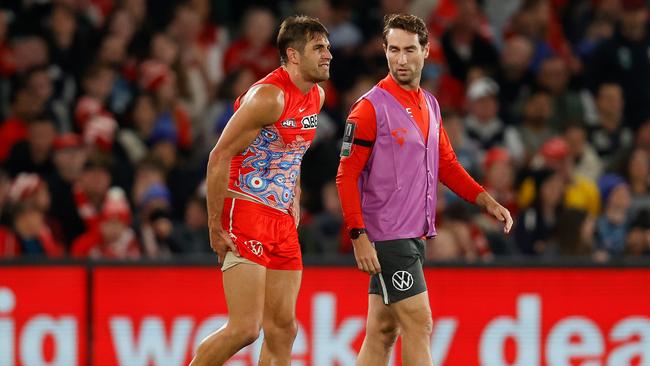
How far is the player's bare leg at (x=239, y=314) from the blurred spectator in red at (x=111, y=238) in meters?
3.80

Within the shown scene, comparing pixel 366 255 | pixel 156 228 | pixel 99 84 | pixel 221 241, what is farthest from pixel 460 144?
pixel 221 241

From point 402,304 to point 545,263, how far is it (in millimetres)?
3198

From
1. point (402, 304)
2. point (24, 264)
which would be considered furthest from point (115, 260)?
point (402, 304)

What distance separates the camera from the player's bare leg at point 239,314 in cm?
798

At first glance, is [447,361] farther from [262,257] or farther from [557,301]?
[262,257]

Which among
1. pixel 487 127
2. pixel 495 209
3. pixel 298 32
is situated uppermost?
pixel 298 32

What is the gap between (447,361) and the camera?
10961 mm

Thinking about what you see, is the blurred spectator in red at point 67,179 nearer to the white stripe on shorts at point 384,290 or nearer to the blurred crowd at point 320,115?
the blurred crowd at point 320,115

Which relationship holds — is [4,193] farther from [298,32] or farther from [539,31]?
[539,31]

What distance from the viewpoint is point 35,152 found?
43.1 ft

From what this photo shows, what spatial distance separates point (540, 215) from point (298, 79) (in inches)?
200

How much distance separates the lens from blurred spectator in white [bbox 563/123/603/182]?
13.8 metres

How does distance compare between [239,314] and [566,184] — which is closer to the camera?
[239,314]

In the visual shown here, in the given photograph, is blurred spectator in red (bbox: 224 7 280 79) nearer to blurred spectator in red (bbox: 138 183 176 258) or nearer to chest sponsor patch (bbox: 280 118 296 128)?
blurred spectator in red (bbox: 138 183 176 258)
